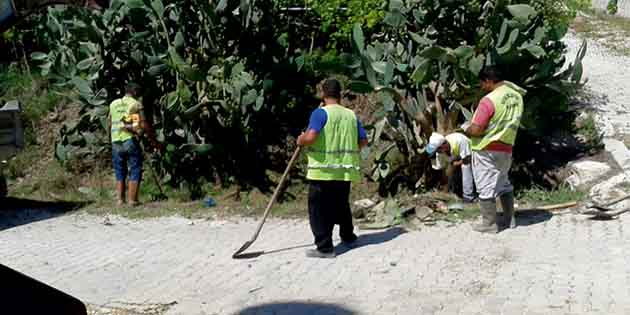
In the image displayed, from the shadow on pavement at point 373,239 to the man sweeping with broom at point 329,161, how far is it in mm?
290

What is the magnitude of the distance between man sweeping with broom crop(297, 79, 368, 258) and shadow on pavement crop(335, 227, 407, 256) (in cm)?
29

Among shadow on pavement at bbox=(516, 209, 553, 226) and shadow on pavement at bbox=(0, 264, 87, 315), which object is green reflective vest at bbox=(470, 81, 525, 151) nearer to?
shadow on pavement at bbox=(516, 209, 553, 226)

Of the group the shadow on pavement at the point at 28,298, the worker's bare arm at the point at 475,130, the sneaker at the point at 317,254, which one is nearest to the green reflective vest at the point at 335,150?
the sneaker at the point at 317,254

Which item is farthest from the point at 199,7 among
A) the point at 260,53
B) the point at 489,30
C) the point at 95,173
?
the point at 489,30

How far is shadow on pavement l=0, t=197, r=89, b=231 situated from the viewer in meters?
9.73

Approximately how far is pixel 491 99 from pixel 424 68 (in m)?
1.02

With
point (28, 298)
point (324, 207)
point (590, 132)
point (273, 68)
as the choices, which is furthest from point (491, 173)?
point (28, 298)

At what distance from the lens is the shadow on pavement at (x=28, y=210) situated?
9727 millimetres

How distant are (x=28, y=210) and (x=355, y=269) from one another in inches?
199

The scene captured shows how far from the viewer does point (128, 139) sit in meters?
9.92

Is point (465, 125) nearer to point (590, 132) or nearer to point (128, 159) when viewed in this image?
point (590, 132)

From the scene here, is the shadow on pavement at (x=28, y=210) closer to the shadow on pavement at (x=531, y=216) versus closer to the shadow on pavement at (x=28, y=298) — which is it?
the shadow on pavement at (x=531, y=216)

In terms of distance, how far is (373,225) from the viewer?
8453 mm

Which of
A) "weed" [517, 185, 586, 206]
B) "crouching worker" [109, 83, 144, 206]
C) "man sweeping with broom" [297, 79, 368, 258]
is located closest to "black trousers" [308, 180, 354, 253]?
"man sweeping with broom" [297, 79, 368, 258]
